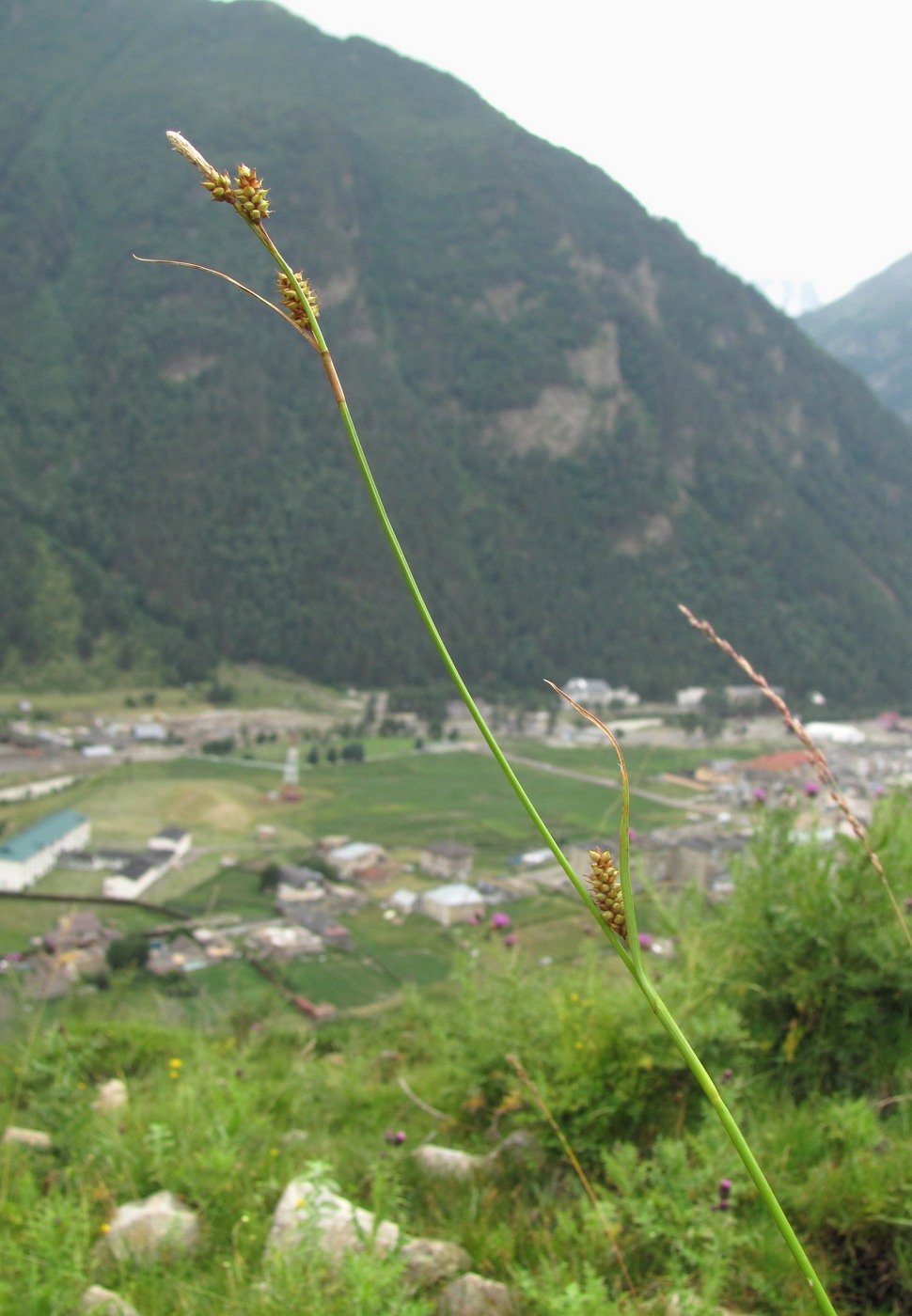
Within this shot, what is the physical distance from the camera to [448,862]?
1655 cm

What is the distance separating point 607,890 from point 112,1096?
3.55m

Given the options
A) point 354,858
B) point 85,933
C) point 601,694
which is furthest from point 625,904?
point 601,694

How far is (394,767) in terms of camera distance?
25.6 m

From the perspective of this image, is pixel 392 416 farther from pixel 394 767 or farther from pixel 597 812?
pixel 597 812

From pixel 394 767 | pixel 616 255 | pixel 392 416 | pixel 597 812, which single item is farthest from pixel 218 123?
pixel 597 812

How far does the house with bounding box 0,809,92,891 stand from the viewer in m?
14.6

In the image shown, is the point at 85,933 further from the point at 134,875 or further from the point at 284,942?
the point at 134,875

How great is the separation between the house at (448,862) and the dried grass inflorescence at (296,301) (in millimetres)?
15931

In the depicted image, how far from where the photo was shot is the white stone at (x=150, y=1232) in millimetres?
2045

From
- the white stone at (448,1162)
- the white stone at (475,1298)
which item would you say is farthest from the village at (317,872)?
the white stone at (475,1298)

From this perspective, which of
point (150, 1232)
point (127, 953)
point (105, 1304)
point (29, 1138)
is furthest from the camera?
point (127, 953)

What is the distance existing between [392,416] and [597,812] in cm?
4631

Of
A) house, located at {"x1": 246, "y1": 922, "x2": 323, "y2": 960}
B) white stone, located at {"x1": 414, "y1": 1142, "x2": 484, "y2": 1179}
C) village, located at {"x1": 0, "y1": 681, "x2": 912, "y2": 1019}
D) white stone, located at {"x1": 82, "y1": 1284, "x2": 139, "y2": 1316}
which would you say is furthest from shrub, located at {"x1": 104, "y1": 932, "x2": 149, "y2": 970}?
white stone, located at {"x1": 82, "y1": 1284, "x2": 139, "y2": 1316}

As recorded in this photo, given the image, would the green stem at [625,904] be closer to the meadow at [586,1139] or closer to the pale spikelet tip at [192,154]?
the pale spikelet tip at [192,154]
